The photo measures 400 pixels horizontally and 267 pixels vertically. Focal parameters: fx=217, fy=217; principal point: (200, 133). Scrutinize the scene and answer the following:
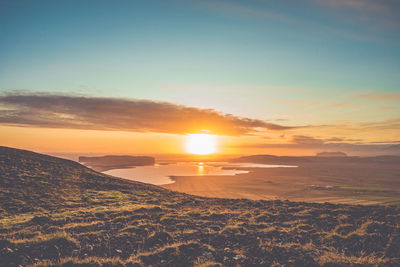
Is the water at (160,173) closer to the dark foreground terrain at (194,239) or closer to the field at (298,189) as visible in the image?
the field at (298,189)

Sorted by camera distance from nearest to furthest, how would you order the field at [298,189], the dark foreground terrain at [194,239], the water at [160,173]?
1. the dark foreground terrain at [194,239]
2. the field at [298,189]
3. the water at [160,173]

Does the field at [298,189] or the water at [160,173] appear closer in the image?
the field at [298,189]

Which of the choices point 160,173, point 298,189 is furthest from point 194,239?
point 160,173

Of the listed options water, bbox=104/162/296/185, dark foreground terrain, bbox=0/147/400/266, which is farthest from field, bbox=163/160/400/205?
dark foreground terrain, bbox=0/147/400/266

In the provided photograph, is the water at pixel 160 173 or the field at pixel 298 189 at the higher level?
the field at pixel 298 189

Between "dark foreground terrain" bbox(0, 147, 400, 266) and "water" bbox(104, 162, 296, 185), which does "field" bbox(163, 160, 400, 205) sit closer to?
"water" bbox(104, 162, 296, 185)

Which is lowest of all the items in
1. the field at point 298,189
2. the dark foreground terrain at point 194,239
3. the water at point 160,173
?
the water at point 160,173

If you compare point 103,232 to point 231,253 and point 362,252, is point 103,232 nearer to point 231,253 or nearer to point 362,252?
point 231,253

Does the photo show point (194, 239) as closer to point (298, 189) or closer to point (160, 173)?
point (298, 189)

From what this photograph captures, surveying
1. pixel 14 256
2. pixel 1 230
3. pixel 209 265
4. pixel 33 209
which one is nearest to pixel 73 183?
pixel 33 209

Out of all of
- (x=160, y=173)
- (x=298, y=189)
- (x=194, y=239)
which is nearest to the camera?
(x=194, y=239)

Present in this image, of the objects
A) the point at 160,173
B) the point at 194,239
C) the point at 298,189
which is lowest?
the point at 160,173

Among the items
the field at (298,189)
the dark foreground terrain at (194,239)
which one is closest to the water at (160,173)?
the field at (298,189)

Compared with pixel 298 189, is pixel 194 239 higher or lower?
higher
